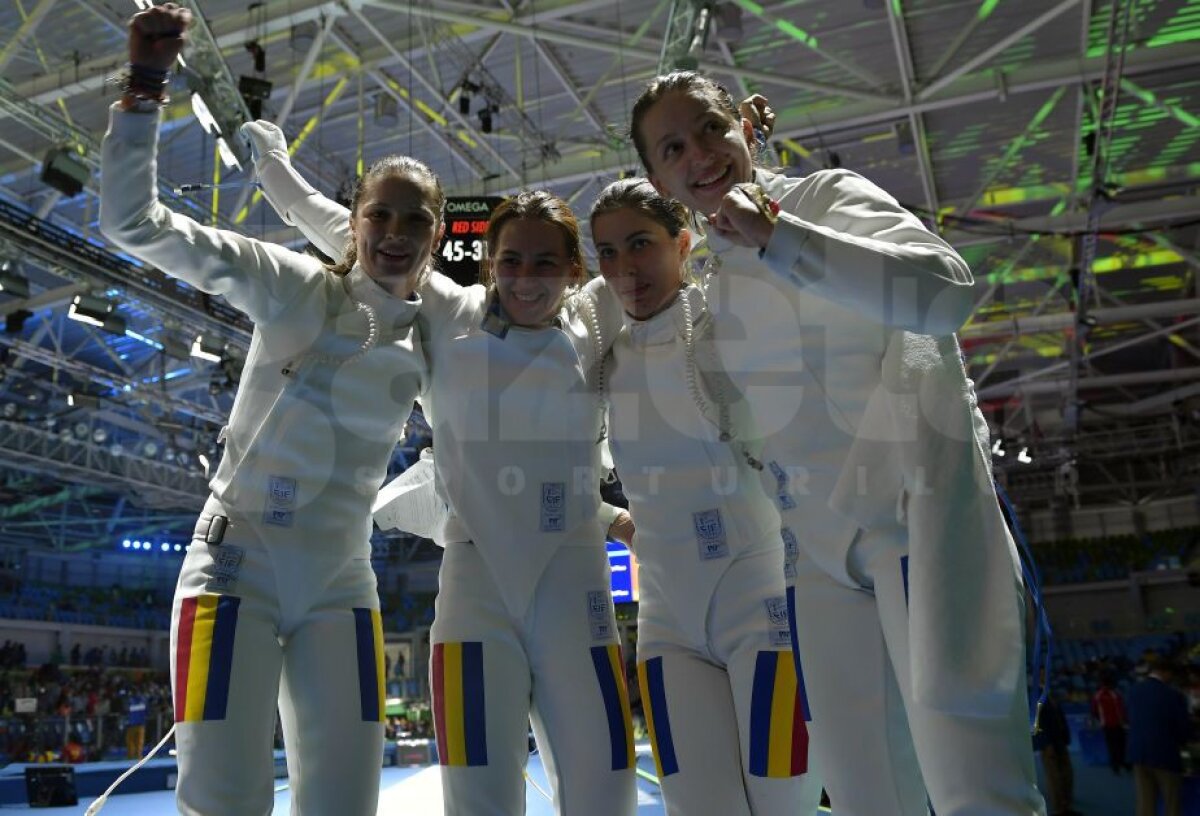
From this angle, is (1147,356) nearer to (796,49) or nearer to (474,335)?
(796,49)

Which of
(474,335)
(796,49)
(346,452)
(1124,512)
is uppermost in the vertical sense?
(796,49)

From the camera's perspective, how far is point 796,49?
398 inches

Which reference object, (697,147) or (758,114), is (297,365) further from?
(758,114)

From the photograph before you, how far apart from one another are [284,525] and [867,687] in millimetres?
1394

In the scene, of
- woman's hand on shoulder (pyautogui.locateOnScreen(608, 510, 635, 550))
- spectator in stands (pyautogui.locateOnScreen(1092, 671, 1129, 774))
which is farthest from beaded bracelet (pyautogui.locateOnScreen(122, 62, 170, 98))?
spectator in stands (pyautogui.locateOnScreen(1092, 671, 1129, 774))

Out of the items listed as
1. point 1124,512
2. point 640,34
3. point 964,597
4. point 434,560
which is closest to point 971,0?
point 640,34

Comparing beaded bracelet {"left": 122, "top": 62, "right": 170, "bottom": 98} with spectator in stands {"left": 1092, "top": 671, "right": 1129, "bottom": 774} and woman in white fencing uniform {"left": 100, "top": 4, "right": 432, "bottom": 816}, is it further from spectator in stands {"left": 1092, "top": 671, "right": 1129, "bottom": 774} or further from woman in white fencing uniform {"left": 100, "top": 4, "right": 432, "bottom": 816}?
spectator in stands {"left": 1092, "top": 671, "right": 1129, "bottom": 774}

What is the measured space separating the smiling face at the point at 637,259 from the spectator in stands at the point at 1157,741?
6.90m

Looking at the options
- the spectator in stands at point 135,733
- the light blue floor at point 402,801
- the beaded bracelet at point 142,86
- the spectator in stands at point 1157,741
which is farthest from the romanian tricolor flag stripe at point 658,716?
the spectator in stands at point 135,733

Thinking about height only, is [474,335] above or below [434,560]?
below

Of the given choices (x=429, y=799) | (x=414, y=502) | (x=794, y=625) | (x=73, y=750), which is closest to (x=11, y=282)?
(x=73, y=750)

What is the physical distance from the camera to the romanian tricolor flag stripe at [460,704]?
2227 mm

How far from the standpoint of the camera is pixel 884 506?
5.83ft

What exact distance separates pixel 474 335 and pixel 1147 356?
21.5 meters
